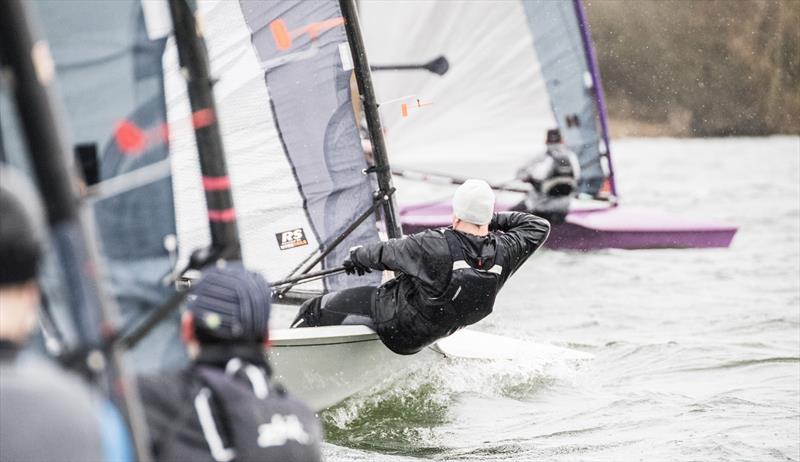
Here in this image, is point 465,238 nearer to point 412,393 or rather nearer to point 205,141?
point 412,393

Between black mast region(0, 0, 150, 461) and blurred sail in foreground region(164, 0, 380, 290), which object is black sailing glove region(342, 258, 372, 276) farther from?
black mast region(0, 0, 150, 461)

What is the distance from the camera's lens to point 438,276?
361 centimetres

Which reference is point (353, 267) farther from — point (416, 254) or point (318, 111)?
point (318, 111)

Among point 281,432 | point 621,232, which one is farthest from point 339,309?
point 621,232

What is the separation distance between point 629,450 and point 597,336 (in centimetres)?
203

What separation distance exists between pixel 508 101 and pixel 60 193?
752 centimetres

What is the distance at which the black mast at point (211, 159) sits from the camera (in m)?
1.79

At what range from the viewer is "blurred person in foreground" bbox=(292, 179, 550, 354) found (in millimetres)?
3605

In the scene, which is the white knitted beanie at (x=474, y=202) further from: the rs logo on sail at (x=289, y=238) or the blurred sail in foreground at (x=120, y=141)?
the blurred sail in foreground at (x=120, y=141)

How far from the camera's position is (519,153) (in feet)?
28.0

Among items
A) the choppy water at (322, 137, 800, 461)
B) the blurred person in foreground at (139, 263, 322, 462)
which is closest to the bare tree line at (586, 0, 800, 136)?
the choppy water at (322, 137, 800, 461)

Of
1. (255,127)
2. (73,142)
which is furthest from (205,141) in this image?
(255,127)

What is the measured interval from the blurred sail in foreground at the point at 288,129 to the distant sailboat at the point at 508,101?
10.9 ft

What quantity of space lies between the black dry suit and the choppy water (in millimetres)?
375
